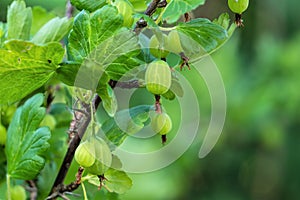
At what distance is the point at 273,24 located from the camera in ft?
8.68

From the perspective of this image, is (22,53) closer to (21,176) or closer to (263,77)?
(21,176)

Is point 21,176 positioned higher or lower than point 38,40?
lower

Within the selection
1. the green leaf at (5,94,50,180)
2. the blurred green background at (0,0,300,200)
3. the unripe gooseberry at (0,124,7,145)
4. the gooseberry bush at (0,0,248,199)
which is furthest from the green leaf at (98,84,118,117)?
the blurred green background at (0,0,300,200)

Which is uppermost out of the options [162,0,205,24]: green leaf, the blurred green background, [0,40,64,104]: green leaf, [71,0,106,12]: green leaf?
[162,0,205,24]: green leaf

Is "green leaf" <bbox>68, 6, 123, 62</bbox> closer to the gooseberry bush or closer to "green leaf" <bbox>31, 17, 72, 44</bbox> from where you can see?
the gooseberry bush

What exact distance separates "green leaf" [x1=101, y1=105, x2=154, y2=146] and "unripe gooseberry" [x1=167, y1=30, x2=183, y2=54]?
0.06m

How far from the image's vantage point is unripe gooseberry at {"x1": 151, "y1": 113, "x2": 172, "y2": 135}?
1.64ft

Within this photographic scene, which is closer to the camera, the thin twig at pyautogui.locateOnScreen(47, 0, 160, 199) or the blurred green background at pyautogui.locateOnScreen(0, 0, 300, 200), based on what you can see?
the thin twig at pyautogui.locateOnScreen(47, 0, 160, 199)

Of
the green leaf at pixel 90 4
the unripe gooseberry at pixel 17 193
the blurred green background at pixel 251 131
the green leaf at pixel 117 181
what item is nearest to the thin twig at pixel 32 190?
the unripe gooseberry at pixel 17 193

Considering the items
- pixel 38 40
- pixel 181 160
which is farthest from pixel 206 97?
pixel 38 40

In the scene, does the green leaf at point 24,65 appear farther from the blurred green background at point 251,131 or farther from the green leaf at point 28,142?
the blurred green background at point 251,131

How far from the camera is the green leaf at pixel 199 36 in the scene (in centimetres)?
49

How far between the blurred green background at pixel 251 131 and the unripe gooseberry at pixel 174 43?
1432mm

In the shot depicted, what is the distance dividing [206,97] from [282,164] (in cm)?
61
